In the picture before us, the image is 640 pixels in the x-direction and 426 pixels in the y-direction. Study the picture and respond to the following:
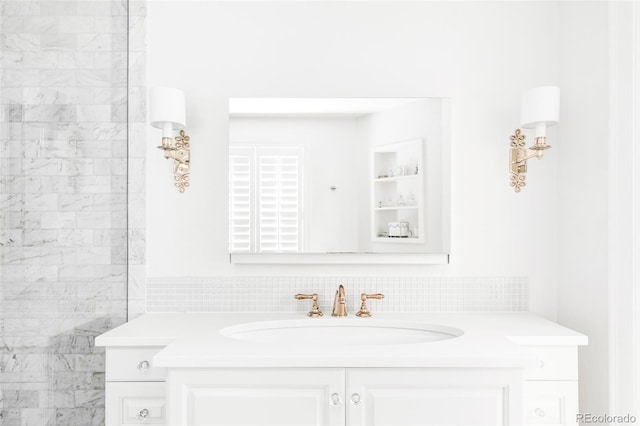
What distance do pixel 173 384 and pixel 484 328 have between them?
3.57ft

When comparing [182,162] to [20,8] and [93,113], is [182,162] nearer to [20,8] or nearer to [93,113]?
[93,113]

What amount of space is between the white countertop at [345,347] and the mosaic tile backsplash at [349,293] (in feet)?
0.49

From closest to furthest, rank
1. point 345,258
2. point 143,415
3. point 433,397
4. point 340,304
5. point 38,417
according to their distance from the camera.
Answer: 1. point 433,397
2. point 143,415
3. point 38,417
4. point 340,304
5. point 345,258

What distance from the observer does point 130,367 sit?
67.7 inches

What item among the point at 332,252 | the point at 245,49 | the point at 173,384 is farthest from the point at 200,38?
the point at 173,384

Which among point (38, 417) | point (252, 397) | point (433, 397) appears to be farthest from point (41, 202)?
point (433, 397)

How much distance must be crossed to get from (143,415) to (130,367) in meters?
0.16

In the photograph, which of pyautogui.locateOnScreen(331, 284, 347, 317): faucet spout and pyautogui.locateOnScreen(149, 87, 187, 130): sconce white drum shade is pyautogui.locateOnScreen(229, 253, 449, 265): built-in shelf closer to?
pyautogui.locateOnScreen(331, 284, 347, 317): faucet spout

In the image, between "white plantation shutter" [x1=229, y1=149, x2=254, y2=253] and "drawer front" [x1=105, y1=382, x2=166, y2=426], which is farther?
"white plantation shutter" [x1=229, y1=149, x2=254, y2=253]

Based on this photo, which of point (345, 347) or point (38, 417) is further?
point (38, 417)

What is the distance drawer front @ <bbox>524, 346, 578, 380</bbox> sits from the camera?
5.66 feet

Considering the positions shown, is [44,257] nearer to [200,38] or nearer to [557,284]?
[200,38]

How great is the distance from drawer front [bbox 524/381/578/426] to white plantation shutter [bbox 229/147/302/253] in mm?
1016

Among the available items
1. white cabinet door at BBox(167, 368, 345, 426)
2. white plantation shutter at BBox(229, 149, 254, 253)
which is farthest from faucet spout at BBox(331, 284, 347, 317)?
white cabinet door at BBox(167, 368, 345, 426)
